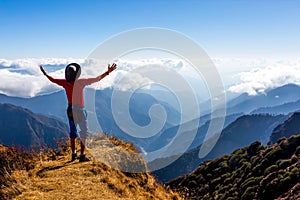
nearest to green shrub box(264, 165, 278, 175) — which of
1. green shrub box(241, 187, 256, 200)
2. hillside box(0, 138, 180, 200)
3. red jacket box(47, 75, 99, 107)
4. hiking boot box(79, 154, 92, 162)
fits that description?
green shrub box(241, 187, 256, 200)

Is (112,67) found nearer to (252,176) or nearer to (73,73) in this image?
(73,73)

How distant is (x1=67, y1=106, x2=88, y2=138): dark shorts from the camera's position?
39.5 feet

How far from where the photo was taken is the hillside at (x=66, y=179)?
31.9ft

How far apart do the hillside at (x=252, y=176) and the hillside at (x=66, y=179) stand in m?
23.6

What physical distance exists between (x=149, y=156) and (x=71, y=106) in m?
5.94

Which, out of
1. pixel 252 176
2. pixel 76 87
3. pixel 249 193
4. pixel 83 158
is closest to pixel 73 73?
pixel 76 87

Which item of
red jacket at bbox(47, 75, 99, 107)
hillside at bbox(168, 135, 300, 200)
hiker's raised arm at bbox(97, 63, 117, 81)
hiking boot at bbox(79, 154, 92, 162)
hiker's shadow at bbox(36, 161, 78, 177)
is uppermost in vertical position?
hiker's raised arm at bbox(97, 63, 117, 81)

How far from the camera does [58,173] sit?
1141cm

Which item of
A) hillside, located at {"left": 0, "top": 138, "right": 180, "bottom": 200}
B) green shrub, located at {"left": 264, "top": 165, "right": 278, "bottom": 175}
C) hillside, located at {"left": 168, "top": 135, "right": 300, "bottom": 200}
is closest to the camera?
hillside, located at {"left": 0, "top": 138, "right": 180, "bottom": 200}

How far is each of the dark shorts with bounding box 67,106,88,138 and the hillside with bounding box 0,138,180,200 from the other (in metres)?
1.36

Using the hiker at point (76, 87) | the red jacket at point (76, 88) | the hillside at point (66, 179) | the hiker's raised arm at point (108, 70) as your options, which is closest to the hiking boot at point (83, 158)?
the hillside at point (66, 179)

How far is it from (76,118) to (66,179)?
Result: 244 centimetres

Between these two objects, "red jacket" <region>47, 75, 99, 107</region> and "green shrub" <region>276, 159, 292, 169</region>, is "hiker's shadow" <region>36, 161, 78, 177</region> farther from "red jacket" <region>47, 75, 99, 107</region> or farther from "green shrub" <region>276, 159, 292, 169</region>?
"green shrub" <region>276, 159, 292, 169</region>

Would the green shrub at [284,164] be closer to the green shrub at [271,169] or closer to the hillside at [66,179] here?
the green shrub at [271,169]
